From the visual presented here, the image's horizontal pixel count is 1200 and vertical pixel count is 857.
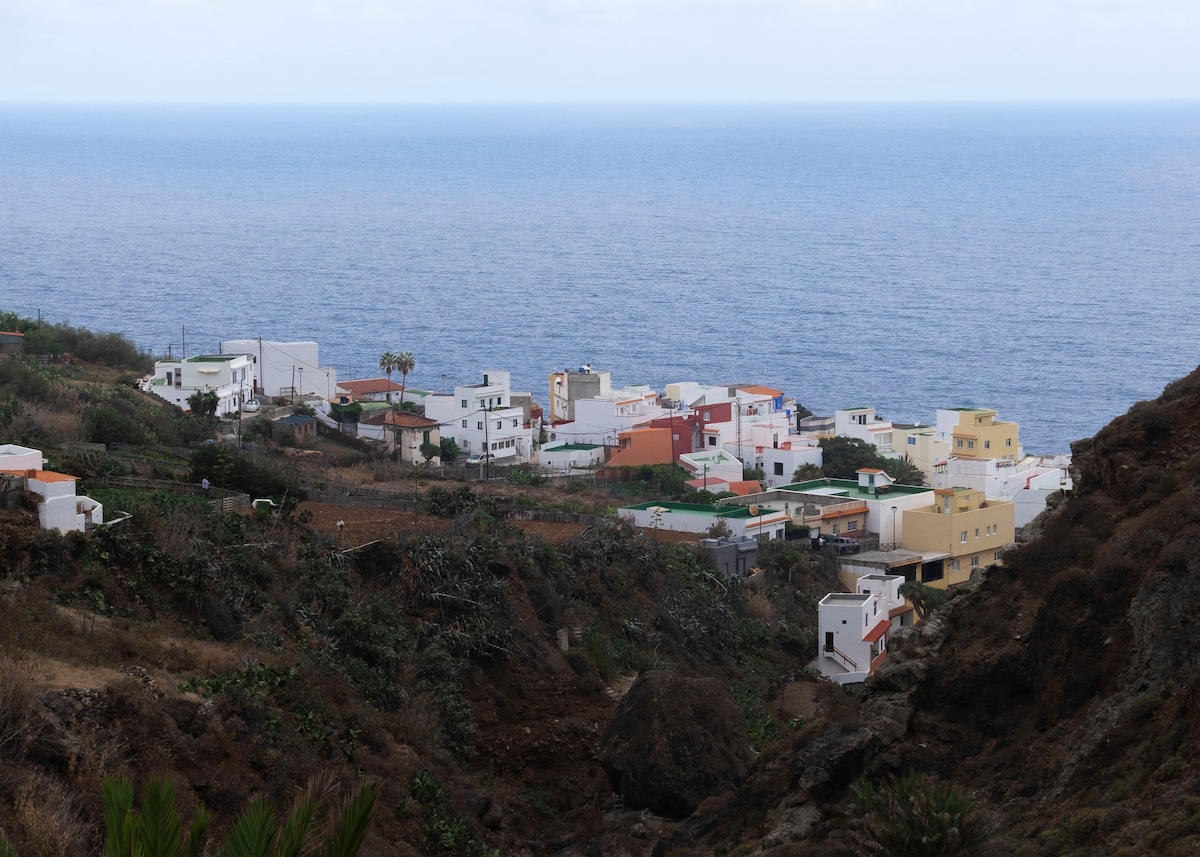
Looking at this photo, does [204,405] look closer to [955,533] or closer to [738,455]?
[738,455]

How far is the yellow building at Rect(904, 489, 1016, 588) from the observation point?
133 ft

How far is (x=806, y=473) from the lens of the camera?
50781 millimetres

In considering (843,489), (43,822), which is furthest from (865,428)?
(43,822)

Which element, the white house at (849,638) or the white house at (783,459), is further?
the white house at (783,459)

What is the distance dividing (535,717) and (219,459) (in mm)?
8550

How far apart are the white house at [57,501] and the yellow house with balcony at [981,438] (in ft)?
130

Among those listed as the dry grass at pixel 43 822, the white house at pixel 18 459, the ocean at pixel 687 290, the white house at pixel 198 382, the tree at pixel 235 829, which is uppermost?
the tree at pixel 235 829

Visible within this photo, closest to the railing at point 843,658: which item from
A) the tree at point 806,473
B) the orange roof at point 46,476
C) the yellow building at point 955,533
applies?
the yellow building at point 955,533

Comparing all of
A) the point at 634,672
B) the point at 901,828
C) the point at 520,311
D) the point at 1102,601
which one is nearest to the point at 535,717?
the point at 634,672

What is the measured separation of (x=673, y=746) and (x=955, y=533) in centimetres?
2253

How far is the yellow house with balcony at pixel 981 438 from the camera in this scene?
56.2 meters

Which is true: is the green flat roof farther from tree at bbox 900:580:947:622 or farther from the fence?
the fence

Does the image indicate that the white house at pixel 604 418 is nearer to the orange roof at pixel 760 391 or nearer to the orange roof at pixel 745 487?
the orange roof at pixel 760 391

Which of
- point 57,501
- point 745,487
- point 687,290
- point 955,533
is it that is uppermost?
point 57,501
